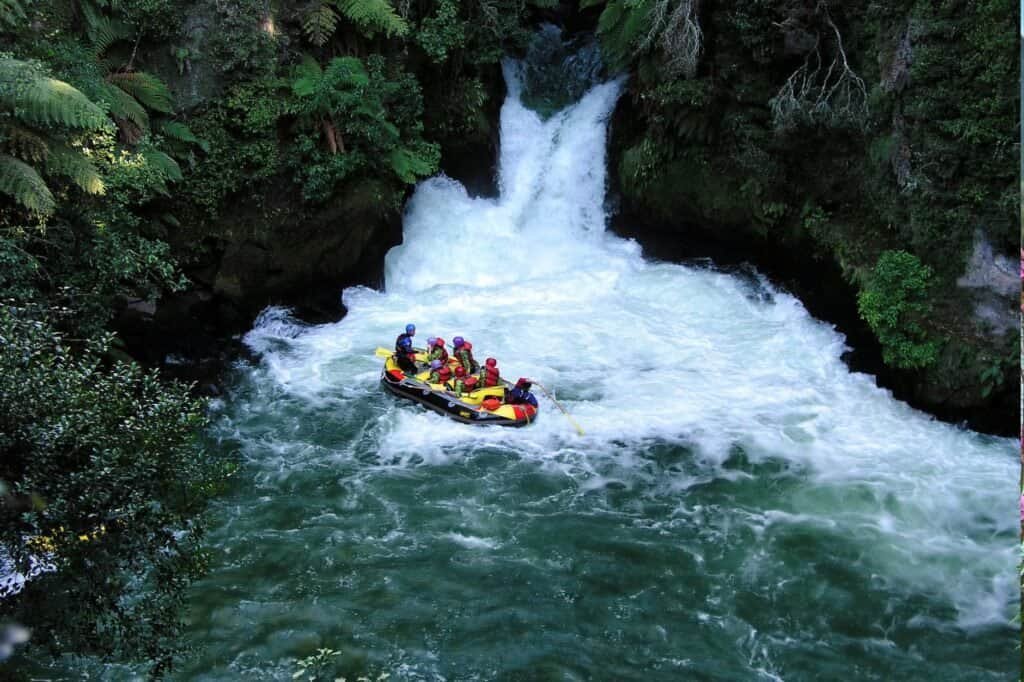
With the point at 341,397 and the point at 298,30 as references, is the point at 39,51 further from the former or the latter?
the point at 341,397

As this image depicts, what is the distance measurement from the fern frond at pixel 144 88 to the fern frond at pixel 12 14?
1.49m

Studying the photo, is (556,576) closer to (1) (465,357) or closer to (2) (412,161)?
(1) (465,357)

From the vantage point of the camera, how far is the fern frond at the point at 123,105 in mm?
12703

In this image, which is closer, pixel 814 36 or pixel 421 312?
pixel 814 36

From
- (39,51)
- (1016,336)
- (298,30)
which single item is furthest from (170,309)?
(1016,336)

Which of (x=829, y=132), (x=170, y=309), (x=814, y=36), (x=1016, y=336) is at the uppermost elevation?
(x=814, y=36)

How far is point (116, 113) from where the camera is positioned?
42.1 feet

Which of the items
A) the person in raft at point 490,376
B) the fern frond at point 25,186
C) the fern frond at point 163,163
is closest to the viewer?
the fern frond at point 25,186

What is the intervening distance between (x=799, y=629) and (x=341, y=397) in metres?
7.41

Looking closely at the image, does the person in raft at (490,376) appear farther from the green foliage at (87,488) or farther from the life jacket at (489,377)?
the green foliage at (87,488)

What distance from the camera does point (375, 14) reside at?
50.2ft

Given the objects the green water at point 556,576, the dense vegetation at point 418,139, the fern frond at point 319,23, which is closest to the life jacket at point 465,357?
the green water at point 556,576

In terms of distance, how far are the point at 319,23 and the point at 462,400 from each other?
727 centimetres

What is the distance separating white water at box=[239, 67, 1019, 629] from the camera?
10656mm
